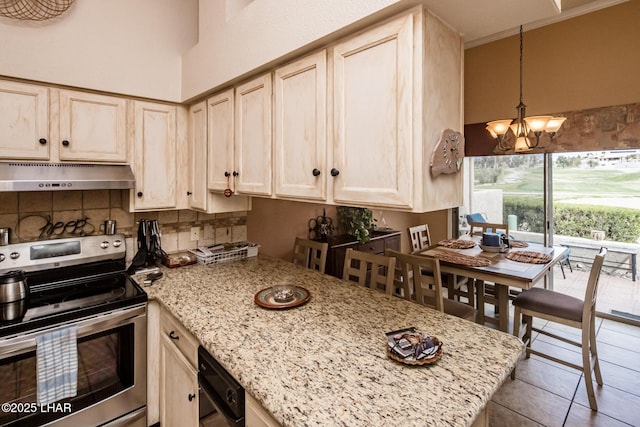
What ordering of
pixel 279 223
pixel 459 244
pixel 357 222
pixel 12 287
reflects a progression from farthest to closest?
pixel 357 222 → pixel 459 244 → pixel 279 223 → pixel 12 287

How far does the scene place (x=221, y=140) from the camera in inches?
79.7

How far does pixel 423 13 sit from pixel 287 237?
8.19ft

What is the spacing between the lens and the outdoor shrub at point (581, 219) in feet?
11.8

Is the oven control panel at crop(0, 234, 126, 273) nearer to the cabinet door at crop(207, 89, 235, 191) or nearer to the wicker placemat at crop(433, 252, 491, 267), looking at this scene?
the cabinet door at crop(207, 89, 235, 191)

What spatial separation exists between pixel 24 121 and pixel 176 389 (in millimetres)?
1643

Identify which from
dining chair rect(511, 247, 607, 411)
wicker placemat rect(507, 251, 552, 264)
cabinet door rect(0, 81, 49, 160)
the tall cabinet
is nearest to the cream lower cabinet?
the tall cabinet

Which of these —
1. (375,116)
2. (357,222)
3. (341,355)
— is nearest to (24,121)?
(375,116)

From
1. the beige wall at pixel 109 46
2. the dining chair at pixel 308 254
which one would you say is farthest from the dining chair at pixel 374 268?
the beige wall at pixel 109 46

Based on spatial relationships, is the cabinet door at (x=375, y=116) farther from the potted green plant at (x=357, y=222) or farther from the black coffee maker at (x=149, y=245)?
the potted green plant at (x=357, y=222)

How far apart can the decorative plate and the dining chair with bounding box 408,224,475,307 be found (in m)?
1.75

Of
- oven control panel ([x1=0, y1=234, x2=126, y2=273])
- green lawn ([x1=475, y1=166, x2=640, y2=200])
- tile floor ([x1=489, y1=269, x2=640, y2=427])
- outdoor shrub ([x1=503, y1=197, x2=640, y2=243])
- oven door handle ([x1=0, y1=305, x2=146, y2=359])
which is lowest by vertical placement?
tile floor ([x1=489, y1=269, x2=640, y2=427])

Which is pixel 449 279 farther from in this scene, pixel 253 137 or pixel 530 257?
pixel 253 137

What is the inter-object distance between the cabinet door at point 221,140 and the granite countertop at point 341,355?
66 cm

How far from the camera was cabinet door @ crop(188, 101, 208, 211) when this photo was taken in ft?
7.21
